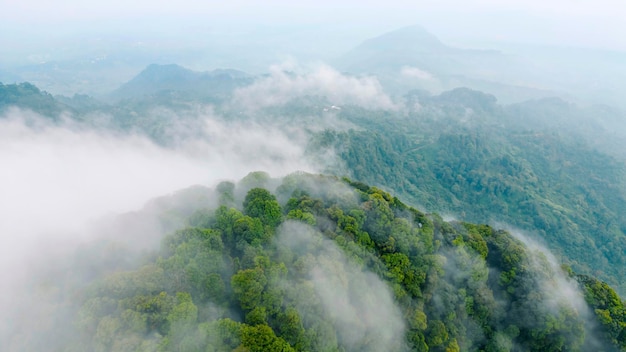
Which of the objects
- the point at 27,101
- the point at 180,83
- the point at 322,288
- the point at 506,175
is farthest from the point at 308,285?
the point at 180,83

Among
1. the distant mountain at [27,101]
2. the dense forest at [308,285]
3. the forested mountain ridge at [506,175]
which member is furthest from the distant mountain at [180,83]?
the dense forest at [308,285]

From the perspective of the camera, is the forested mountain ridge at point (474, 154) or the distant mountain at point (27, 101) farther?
the distant mountain at point (27, 101)

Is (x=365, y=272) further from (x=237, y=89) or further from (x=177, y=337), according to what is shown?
(x=237, y=89)

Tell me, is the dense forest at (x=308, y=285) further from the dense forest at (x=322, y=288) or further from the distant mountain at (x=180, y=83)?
the distant mountain at (x=180, y=83)

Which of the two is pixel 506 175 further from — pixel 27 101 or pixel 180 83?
pixel 180 83

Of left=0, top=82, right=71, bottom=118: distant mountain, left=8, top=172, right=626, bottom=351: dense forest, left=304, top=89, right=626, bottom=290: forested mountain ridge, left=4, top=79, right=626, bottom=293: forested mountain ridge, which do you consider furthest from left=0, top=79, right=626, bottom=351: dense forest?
left=0, top=82, right=71, bottom=118: distant mountain

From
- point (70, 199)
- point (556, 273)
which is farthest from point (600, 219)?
point (70, 199)

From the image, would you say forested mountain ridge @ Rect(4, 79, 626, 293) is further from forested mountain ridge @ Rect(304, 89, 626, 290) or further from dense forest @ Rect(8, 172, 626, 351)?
dense forest @ Rect(8, 172, 626, 351)
